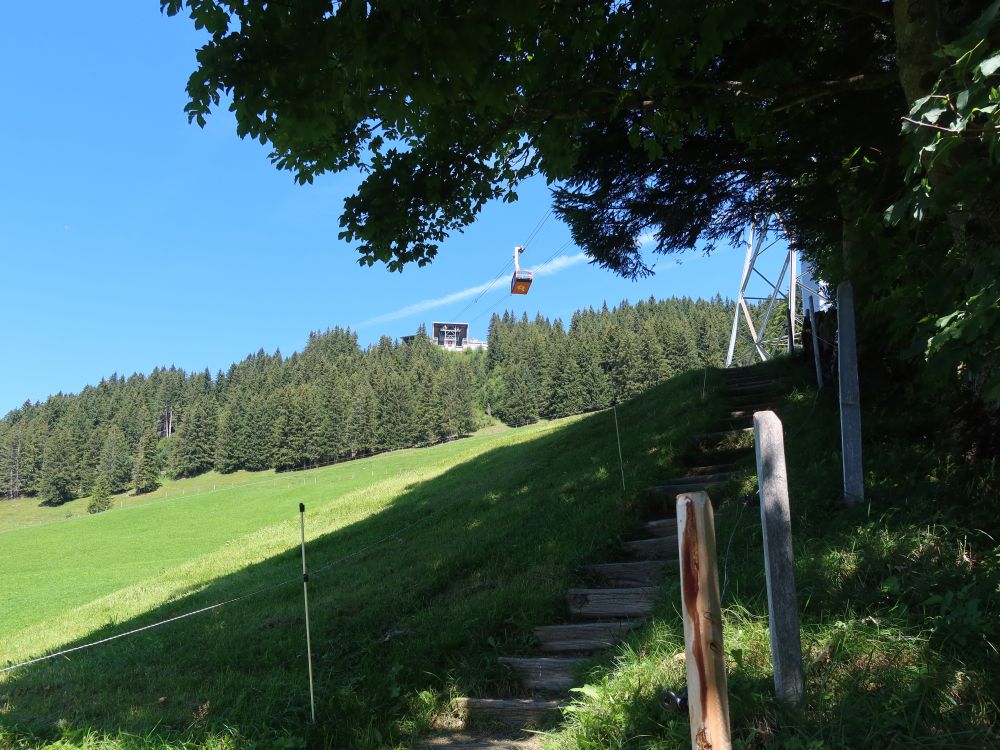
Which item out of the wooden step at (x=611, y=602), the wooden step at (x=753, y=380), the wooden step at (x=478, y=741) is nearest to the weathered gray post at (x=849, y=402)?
the wooden step at (x=611, y=602)

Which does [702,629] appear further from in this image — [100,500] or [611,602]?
[100,500]

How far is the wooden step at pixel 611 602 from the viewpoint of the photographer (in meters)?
5.41

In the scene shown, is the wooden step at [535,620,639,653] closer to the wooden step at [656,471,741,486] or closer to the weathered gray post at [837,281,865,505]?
the weathered gray post at [837,281,865,505]

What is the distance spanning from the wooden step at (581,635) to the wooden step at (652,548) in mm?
1195

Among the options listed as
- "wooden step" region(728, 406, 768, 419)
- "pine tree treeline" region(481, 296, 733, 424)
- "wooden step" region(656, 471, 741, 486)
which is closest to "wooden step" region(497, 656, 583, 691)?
"wooden step" region(656, 471, 741, 486)

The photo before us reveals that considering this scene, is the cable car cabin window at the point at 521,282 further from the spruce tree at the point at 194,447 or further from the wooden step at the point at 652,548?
the spruce tree at the point at 194,447

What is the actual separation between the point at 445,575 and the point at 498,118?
4866 millimetres

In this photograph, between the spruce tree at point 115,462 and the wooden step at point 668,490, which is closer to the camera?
the wooden step at point 668,490

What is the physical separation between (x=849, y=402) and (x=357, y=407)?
9804cm

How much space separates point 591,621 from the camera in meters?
5.54

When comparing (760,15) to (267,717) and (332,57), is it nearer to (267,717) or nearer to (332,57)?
(332,57)

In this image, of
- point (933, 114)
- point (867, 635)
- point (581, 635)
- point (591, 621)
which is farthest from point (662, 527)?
point (933, 114)

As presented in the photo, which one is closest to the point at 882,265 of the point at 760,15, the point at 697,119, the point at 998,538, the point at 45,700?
the point at 998,538

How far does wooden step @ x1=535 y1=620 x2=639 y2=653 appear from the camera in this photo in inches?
198
